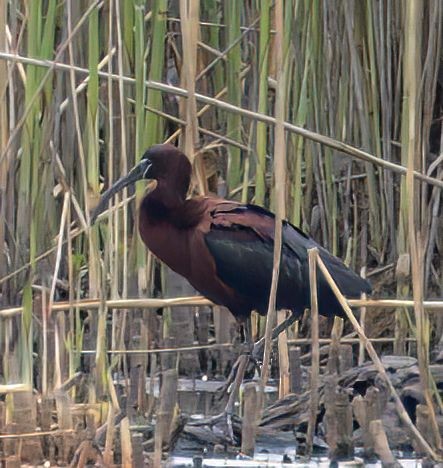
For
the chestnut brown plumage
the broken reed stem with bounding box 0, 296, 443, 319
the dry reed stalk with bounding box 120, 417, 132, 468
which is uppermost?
the chestnut brown plumage

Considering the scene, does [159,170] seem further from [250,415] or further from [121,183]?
[250,415]

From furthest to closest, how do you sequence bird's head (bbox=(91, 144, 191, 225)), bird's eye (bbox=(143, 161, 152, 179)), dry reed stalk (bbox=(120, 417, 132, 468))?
bird's eye (bbox=(143, 161, 152, 179)) < bird's head (bbox=(91, 144, 191, 225)) < dry reed stalk (bbox=(120, 417, 132, 468))

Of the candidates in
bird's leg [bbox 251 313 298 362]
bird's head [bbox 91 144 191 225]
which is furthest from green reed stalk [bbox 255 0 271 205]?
bird's leg [bbox 251 313 298 362]

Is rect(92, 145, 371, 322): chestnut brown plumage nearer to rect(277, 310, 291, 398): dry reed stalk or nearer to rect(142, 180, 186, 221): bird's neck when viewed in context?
rect(142, 180, 186, 221): bird's neck

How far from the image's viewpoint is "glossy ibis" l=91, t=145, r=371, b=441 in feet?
15.8

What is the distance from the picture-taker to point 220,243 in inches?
192

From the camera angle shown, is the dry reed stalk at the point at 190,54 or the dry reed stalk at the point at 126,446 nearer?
the dry reed stalk at the point at 126,446

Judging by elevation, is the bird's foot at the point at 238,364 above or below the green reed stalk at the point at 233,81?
below

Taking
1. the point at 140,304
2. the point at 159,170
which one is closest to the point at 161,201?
the point at 159,170

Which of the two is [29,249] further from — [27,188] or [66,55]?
[66,55]

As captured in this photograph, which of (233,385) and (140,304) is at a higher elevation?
(140,304)

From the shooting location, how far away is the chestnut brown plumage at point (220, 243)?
15.8 feet

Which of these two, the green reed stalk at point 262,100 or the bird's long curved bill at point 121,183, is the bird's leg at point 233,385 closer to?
the green reed stalk at point 262,100

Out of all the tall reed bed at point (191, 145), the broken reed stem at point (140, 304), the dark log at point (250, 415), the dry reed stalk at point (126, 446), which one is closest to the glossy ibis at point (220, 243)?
the tall reed bed at point (191, 145)
